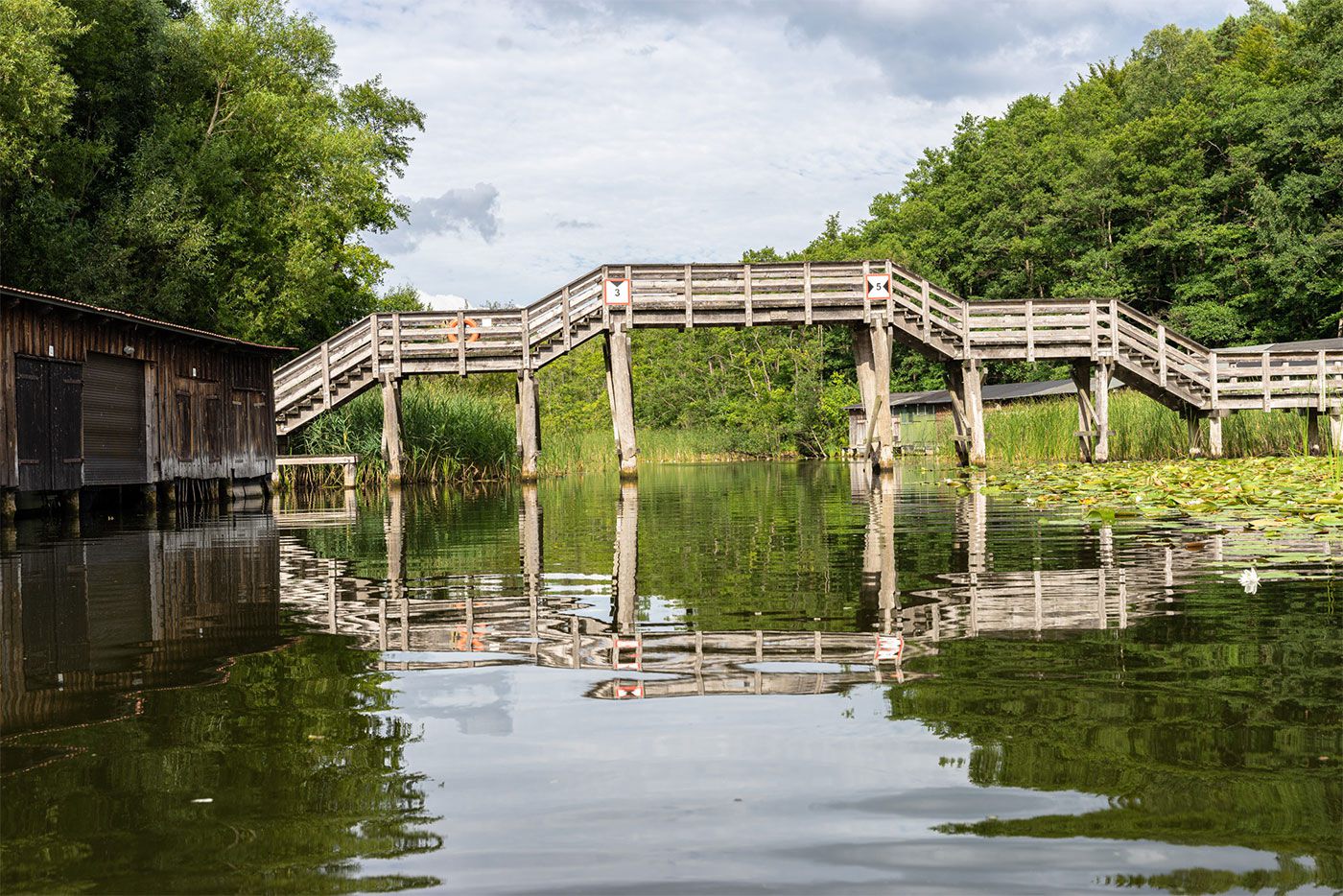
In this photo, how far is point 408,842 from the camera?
9.89 ft

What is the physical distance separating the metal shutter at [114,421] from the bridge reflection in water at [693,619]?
14.3m

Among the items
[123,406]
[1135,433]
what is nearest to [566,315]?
[123,406]

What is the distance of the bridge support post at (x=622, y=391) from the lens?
97.6 feet

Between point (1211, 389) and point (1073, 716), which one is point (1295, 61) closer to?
point (1211, 389)

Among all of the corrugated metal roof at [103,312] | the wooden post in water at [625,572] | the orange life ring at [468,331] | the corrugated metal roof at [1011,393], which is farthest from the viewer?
the corrugated metal roof at [1011,393]

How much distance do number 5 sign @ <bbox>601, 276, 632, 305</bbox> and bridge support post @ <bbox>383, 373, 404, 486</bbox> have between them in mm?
5652

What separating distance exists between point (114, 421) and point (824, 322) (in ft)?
51.6

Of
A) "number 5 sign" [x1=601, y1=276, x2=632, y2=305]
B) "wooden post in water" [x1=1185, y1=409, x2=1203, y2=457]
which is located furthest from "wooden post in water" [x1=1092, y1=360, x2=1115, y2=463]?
"number 5 sign" [x1=601, y1=276, x2=632, y2=305]

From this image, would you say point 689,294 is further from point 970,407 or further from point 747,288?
point 970,407

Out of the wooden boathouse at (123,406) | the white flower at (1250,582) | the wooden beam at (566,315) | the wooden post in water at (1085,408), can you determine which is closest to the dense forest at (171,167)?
the wooden boathouse at (123,406)

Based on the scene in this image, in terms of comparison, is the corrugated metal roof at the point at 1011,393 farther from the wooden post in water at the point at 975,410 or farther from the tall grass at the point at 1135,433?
the wooden post in water at the point at 975,410

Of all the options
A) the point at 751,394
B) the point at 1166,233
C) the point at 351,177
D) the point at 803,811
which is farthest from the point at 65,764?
the point at 751,394

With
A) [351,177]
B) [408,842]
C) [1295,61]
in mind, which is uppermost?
[1295,61]

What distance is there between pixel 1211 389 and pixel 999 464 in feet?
18.7
